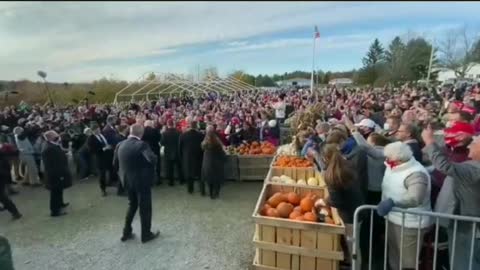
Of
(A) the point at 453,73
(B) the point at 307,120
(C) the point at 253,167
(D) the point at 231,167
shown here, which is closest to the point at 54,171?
(D) the point at 231,167

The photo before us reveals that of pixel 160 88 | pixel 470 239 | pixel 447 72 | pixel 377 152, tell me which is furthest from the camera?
pixel 447 72

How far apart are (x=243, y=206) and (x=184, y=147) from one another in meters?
2.13

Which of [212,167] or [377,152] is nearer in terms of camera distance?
[377,152]

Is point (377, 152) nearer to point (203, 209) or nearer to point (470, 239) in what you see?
point (470, 239)

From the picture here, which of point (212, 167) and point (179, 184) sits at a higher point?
point (212, 167)

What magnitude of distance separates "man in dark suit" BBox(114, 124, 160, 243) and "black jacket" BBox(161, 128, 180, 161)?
3053 millimetres

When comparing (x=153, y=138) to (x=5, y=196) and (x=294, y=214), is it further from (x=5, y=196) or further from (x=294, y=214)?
(x=294, y=214)

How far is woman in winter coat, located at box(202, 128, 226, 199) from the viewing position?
794 centimetres

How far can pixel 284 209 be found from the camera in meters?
4.50

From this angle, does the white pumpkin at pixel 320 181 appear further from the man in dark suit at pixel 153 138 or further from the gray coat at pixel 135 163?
the man in dark suit at pixel 153 138

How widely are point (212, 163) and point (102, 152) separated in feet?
9.04

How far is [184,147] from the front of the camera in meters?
8.51

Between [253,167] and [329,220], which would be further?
[253,167]

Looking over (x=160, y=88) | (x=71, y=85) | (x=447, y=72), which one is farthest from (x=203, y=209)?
(x=447, y=72)
